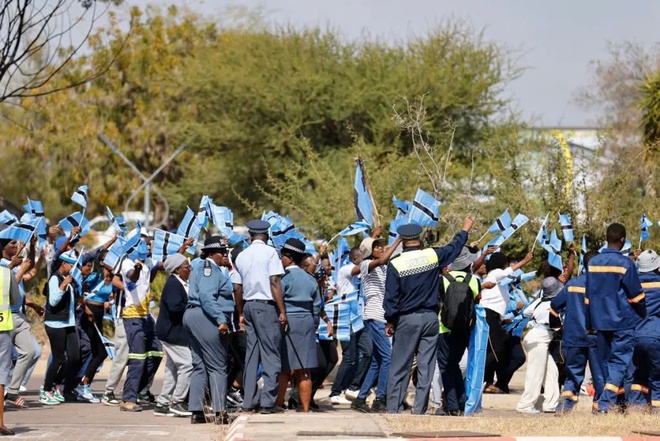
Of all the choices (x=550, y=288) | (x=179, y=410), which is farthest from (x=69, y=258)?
(x=550, y=288)

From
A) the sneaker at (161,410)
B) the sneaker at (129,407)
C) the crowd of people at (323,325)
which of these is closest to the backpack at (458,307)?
the crowd of people at (323,325)

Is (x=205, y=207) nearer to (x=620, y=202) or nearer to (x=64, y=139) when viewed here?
(x=620, y=202)

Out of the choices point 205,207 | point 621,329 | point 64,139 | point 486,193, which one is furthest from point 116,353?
point 64,139

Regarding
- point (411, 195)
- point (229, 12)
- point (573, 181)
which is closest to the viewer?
point (573, 181)

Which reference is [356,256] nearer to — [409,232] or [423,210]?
[423,210]

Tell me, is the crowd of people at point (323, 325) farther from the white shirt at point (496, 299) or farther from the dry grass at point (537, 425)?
the dry grass at point (537, 425)

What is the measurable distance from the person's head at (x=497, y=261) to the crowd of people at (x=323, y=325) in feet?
0.08

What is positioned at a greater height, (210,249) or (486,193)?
(486,193)

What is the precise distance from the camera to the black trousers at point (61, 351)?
14.6 metres

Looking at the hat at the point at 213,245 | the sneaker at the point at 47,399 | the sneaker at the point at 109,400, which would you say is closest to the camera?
the hat at the point at 213,245

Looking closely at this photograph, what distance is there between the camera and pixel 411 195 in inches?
958

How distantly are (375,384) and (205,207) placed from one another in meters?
2.82

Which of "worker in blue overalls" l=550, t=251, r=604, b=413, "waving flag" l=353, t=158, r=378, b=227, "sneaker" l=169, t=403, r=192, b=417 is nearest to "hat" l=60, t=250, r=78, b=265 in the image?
"sneaker" l=169, t=403, r=192, b=417

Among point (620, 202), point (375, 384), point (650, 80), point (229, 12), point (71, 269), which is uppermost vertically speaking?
point (229, 12)
